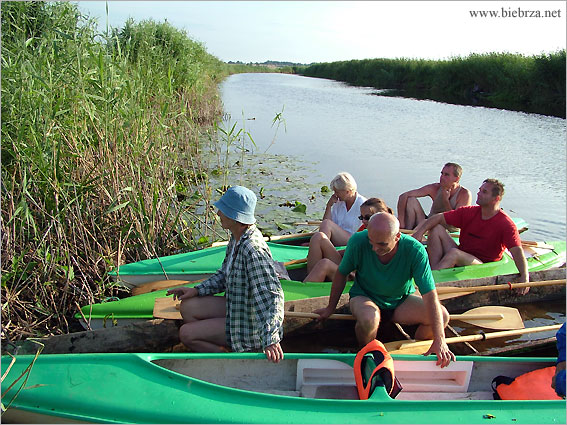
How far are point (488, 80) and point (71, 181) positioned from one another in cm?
2417

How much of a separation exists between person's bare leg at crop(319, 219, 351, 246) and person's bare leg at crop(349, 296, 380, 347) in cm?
143

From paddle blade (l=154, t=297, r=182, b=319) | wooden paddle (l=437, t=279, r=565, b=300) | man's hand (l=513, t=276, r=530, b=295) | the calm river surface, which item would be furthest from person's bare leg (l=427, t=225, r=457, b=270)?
the calm river surface

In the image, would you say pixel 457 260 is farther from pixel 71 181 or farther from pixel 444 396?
pixel 71 181

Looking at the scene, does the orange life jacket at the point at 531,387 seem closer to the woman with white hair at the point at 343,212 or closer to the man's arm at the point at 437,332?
the man's arm at the point at 437,332

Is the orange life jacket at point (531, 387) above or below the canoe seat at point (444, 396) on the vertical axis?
above

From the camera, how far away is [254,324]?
12.0 ft

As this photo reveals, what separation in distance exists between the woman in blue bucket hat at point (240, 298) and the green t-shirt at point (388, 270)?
82 centimetres

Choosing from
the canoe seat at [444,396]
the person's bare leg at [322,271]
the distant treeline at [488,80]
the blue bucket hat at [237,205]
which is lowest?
the canoe seat at [444,396]

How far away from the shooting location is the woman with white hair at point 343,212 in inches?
213

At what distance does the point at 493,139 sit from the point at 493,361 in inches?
520

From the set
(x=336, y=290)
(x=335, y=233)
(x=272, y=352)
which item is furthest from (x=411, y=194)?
(x=272, y=352)

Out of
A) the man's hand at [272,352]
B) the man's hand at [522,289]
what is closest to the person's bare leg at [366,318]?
the man's hand at [272,352]

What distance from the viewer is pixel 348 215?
221 inches

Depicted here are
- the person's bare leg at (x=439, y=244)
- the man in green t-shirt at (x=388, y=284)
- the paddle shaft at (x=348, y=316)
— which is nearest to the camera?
the man in green t-shirt at (x=388, y=284)
